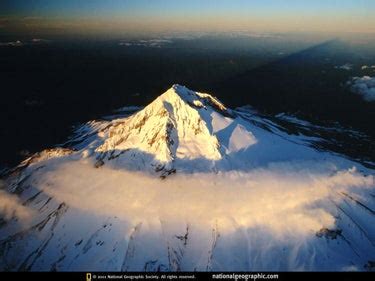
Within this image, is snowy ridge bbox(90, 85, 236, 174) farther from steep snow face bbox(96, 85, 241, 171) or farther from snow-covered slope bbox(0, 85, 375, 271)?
snow-covered slope bbox(0, 85, 375, 271)

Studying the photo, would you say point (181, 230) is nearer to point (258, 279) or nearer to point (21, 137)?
point (258, 279)

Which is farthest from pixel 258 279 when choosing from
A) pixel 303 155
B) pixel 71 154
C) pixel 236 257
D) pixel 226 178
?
pixel 71 154

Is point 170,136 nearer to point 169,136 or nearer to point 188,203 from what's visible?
point 169,136

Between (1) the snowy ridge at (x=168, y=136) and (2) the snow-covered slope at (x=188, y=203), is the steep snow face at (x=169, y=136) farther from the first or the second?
(2) the snow-covered slope at (x=188, y=203)

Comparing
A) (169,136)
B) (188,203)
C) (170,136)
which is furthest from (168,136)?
(188,203)

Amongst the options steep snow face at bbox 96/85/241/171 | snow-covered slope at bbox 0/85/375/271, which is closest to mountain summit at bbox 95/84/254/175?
steep snow face at bbox 96/85/241/171
